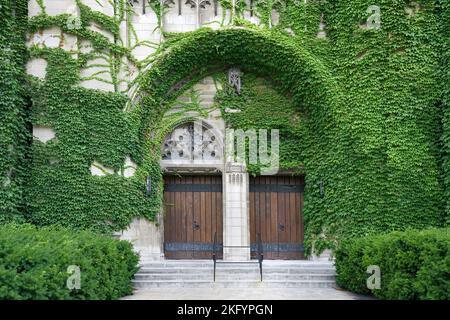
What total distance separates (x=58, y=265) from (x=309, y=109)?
7.57 meters

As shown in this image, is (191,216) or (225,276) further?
(191,216)

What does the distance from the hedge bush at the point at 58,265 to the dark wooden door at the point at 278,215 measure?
13.8 feet

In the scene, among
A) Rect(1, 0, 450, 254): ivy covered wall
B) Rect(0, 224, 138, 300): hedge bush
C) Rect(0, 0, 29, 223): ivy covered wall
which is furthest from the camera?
Rect(1, 0, 450, 254): ivy covered wall

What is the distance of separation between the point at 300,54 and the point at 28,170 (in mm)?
6762

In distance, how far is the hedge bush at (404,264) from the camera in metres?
6.66

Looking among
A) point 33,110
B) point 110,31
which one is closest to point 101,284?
point 33,110

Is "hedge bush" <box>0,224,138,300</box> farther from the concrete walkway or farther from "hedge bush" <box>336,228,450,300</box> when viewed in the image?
"hedge bush" <box>336,228,450,300</box>

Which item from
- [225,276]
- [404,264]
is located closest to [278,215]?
[225,276]

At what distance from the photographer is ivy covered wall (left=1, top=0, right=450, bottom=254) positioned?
11297 millimetres

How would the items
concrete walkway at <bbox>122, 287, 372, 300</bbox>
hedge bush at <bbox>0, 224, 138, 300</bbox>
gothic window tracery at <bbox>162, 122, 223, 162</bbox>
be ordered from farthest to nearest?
1. gothic window tracery at <bbox>162, 122, 223, 162</bbox>
2. concrete walkway at <bbox>122, 287, 372, 300</bbox>
3. hedge bush at <bbox>0, 224, 138, 300</bbox>

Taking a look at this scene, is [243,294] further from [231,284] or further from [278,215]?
[278,215]

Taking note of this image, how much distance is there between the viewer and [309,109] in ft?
40.7

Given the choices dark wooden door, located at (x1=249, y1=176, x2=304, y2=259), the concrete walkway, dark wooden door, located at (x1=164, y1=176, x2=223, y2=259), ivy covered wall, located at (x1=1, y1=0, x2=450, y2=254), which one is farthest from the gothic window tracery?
the concrete walkway

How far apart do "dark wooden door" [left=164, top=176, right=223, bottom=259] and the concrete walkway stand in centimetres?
294
